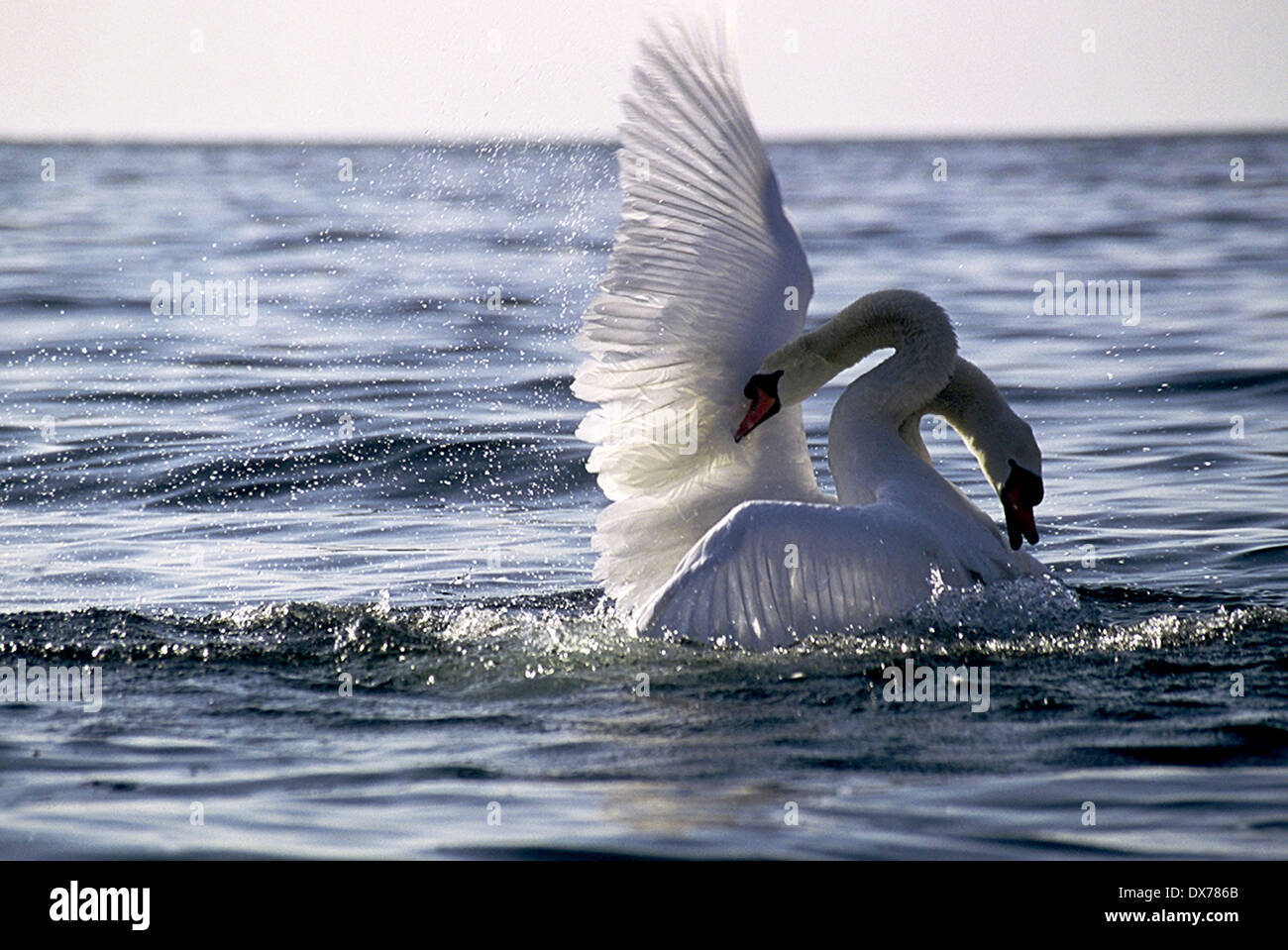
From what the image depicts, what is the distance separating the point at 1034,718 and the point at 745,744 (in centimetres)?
107

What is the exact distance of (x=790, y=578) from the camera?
654 cm

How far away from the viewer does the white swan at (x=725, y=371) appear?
7.67m

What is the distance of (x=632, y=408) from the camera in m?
8.01

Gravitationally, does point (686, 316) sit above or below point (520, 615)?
above

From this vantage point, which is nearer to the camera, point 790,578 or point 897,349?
point 790,578

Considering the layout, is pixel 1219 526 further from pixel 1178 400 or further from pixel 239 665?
pixel 239 665
